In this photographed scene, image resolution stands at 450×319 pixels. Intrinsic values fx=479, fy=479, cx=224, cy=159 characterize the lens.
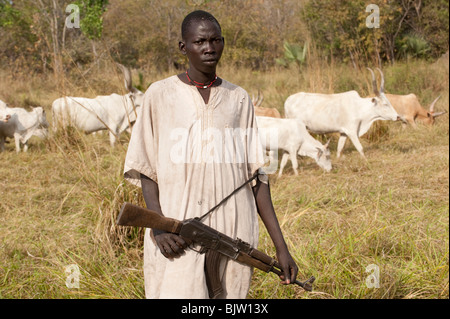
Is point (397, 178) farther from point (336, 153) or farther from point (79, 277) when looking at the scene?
point (79, 277)

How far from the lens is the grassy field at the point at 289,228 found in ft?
10.4

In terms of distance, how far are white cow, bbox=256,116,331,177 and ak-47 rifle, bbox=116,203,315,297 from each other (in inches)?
187

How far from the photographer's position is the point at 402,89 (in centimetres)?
1161

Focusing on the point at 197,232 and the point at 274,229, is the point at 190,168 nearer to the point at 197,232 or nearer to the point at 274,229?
the point at 197,232

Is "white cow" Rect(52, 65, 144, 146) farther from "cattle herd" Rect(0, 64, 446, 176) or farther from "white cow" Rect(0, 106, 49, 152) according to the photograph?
"white cow" Rect(0, 106, 49, 152)

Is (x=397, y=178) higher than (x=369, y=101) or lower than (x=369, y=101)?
lower

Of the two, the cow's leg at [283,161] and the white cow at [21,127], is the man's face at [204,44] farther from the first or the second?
the white cow at [21,127]

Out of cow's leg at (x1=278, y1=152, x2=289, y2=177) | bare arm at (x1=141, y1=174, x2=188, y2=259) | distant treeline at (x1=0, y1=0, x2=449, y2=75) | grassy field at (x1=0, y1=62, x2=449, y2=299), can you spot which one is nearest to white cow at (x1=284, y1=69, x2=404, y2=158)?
grassy field at (x1=0, y1=62, x2=449, y2=299)

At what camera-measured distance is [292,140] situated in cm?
668

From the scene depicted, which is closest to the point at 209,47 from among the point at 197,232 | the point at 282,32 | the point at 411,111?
the point at 197,232

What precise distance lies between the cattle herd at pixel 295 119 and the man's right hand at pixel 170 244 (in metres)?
4.71

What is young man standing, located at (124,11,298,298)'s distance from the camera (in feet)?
5.38
